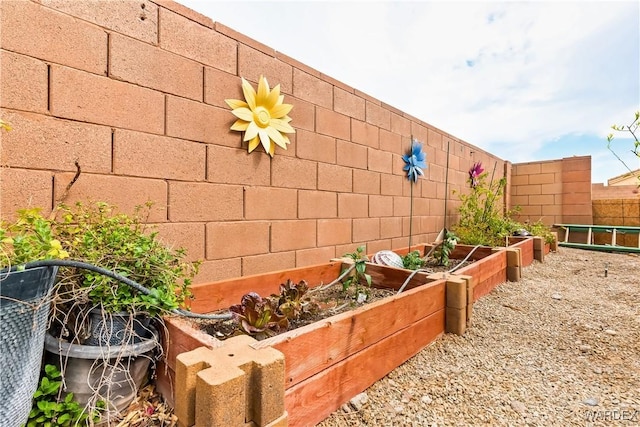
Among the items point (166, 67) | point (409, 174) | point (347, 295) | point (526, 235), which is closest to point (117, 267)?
point (166, 67)

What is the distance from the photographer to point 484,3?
8.61 ft

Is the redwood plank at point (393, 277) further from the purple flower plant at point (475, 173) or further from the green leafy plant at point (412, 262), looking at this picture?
the purple flower plant at point (475, 173)

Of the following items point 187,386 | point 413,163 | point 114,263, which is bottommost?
point 187,386

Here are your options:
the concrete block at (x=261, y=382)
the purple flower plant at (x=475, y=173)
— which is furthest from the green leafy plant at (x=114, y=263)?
the purple flower plant at (x=475, y=173)

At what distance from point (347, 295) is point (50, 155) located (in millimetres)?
1760

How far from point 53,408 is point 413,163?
10.8 feet

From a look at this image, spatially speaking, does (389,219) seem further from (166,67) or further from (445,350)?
(166,67)

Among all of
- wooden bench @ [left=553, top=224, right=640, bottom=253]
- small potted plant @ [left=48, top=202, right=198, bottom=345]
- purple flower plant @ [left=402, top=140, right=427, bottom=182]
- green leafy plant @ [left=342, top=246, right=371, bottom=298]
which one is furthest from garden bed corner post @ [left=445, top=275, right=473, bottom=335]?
wooden bench @ [left=553, top=224, right=640, bottom=253]

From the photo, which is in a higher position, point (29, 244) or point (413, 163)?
point (413, 163)

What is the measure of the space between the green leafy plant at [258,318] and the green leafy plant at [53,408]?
1.72 ft

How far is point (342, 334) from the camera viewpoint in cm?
117

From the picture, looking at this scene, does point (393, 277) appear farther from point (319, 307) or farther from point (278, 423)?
point (278, 423)

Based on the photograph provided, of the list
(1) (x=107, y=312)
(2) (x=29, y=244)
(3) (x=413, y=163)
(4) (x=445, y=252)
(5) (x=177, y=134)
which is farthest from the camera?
(3) (x=413, y=163)

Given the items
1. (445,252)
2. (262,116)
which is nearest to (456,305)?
(445,252)
